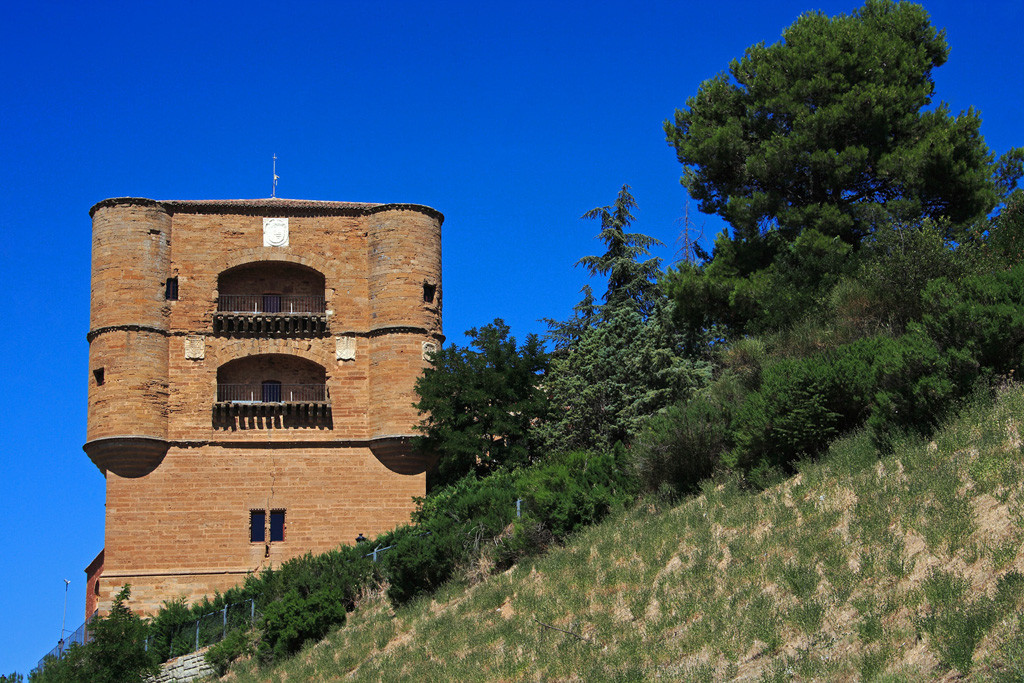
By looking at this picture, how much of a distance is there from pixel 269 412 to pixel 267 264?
4931mm

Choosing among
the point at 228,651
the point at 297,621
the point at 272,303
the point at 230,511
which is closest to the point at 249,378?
the point at 272,303

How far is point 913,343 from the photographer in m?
18.4

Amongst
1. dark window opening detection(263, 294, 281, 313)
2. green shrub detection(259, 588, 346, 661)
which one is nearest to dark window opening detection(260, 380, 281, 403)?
dark window opening detection(263, 294, 281, 313)

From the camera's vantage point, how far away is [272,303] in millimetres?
36844

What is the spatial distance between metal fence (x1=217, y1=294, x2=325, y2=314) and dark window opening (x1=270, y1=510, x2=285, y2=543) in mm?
6470

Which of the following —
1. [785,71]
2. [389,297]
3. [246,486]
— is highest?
[785,71]

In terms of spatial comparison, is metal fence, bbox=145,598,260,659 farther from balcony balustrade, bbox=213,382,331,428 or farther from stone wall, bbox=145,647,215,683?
balcony balustrade, bbox=213,382,331,428

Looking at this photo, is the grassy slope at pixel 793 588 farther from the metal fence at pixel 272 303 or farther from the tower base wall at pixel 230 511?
the metal fence at pixel 272 303

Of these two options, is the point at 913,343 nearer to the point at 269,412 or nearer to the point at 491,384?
the point at 491,384

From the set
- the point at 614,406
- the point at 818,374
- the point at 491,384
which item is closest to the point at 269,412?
the point at 491,384

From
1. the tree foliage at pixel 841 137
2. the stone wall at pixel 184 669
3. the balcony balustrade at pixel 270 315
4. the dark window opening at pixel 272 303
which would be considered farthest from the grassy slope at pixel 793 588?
the dark window opening at pixel 272 303

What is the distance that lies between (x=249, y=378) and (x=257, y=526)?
4845mm

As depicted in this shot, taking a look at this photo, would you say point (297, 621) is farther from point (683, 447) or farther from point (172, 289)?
point (172, 289)

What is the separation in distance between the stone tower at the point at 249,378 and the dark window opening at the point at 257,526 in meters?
0.04
